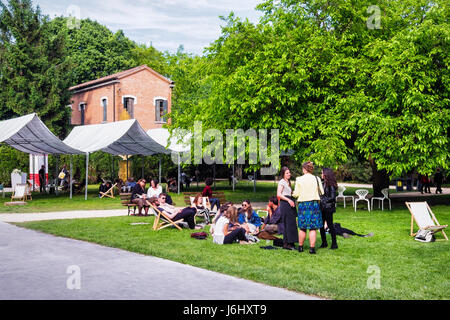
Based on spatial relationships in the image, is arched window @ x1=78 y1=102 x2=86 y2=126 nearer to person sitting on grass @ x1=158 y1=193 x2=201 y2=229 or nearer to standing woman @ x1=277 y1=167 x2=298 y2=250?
person sitting on grass @ x1=158 y1=193 x2=201 y2=229

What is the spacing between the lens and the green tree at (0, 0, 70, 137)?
3981 centimetres

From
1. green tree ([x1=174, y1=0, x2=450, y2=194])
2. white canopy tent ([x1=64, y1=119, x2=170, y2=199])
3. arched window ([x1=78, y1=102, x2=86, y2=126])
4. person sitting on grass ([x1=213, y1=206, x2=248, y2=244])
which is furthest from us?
arched window ([x1=78, y1=102, x2=86, y2=126])

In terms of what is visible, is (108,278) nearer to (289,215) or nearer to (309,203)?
(309,203)

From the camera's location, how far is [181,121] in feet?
72.7

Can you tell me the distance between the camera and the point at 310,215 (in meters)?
9.14

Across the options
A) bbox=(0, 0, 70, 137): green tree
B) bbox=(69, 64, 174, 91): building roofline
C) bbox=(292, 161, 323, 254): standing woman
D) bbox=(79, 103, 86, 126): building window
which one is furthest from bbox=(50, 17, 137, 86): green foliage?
bbox=(292, 161, 323, 254): standing woman

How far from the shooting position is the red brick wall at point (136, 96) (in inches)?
1708

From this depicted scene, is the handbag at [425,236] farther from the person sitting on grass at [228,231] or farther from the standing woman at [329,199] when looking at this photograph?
the person sitting on grass at [228,231]

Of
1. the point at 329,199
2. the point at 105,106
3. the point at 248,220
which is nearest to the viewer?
the point at 329,199

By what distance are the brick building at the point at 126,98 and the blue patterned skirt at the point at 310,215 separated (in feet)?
112

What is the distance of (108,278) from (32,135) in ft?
60.2

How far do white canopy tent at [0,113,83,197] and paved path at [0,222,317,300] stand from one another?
13766 mm

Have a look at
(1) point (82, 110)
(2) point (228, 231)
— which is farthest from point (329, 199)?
(1) point (82, 110)
